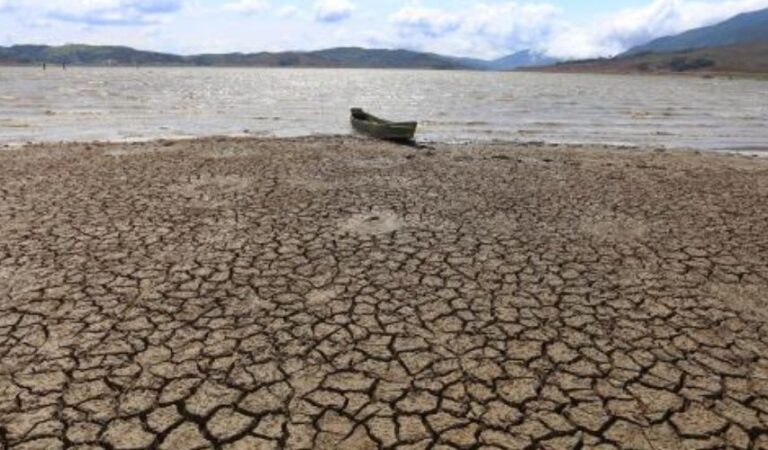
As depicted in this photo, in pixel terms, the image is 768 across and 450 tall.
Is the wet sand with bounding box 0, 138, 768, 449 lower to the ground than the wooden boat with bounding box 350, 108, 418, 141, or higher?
lower

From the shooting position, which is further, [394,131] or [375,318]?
[394,131]

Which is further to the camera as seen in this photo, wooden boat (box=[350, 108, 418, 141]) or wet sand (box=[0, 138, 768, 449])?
wooden boat (box=[350, 108, 418, 141])

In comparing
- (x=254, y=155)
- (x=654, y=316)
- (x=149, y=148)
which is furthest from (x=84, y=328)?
(x=149, y=148)

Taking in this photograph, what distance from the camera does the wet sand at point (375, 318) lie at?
19.1ft

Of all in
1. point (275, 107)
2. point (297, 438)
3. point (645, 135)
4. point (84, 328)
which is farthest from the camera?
point (275, 107)

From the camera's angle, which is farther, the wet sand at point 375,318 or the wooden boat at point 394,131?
the wooden boat at point 394,131

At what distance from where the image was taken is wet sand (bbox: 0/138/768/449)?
5.83 m

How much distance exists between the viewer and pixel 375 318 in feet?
26.1

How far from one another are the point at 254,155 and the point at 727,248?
1432cm

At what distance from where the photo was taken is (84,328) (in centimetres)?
749

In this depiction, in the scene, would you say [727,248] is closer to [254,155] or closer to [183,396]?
[183,396]

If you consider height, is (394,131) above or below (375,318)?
above

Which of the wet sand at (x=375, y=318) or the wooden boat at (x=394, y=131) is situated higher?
the wooden boat at (x=394, y=131)

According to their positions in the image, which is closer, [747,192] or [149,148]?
[747,192]
